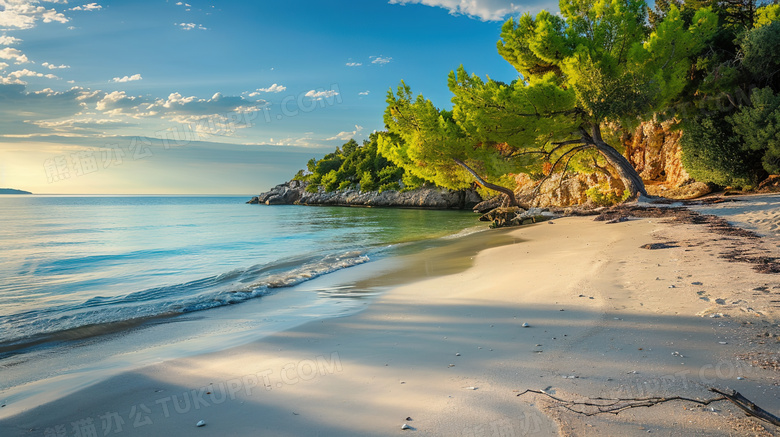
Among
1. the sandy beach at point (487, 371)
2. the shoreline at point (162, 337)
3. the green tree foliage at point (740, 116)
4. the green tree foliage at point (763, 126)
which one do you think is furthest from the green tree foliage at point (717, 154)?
the shoreline at point (162, 337)

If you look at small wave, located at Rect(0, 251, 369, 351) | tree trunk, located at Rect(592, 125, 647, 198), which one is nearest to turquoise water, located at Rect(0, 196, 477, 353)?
small wave, located at Rect(0, 251, 369, 351)

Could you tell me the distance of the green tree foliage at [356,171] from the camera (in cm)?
5591

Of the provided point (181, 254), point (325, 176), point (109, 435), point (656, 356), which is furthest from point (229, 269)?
point (325, 176)

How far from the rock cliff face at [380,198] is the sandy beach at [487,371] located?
39623 millimetres

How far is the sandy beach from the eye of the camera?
220 centimetres

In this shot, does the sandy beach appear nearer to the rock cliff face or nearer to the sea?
the sea

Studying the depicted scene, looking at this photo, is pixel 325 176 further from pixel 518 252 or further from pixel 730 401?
pixel 730 401

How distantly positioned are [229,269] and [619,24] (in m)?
18.5

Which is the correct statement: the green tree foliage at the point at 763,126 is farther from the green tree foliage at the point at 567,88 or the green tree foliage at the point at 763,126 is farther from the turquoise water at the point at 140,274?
the turquoise water at the point at 140,274

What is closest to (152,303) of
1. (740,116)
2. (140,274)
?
(140,274)

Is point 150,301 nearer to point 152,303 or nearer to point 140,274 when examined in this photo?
point 152,303

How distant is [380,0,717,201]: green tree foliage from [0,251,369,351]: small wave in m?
11.1

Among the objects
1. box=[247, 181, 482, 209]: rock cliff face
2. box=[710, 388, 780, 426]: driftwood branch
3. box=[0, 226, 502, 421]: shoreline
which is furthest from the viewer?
box=[247, 181, 482, 209]: rock cliff face

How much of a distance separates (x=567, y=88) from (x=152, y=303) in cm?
1756
